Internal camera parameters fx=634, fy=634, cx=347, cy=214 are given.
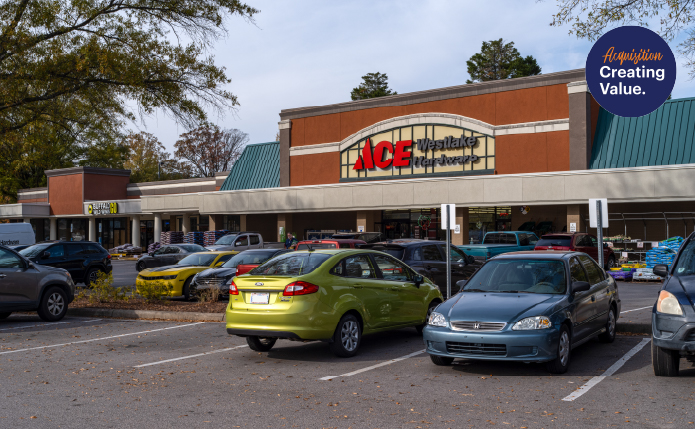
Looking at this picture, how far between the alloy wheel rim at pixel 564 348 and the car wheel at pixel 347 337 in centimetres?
293

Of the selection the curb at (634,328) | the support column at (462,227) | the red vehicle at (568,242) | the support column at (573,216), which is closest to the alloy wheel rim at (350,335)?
the curb at (634,328)

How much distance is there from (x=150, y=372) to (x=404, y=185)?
2767 centimetres

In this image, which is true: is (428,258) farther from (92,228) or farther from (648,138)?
(92,228)

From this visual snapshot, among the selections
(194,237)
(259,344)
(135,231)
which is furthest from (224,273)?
(135,231)

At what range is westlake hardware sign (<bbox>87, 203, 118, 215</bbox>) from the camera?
5115 cm

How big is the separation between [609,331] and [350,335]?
4186 mm

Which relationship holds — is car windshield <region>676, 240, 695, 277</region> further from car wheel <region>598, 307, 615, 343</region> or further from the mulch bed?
the mulch bed

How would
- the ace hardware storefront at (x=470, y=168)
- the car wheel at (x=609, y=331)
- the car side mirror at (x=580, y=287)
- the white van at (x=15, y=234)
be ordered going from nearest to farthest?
the car side mirror at (x=580, y=287) < the car wheel at (x=609, y=331) < the white van at (x=15, y=234) < the ace hardware storefront at (x=470, y=168)

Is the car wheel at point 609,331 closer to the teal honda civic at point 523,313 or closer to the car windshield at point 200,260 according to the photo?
the teal honda civic at point 523,313

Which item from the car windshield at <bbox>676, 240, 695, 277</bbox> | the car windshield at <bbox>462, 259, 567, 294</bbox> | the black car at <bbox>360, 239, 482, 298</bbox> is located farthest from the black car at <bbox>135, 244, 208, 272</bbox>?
the car windshield at <bbox>676, 240, 695, 277</bbox>

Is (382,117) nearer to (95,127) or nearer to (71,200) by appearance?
(95,127)

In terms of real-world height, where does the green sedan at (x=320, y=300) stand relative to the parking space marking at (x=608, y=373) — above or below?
above

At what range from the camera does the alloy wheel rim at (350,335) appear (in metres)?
9.19

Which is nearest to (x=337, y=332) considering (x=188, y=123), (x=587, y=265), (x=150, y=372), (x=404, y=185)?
(x=150, y=372)
